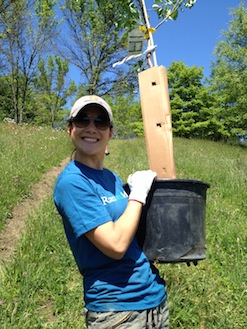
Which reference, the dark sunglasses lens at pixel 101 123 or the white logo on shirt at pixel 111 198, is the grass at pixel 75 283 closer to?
the white logo on shirt at pixel 111 198

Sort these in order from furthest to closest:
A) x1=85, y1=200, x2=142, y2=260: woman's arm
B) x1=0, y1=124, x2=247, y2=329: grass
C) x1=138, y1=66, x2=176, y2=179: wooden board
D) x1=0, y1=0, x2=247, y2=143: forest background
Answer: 1. x1=0, y1=0, x2=247, y2=143: forest background
2. x1=0, y1=124, x2=247, y2=329: grass
3. x1=138, y1=66, x2=176, y2=179: wooden board
4. x1=85, y1=200, x2=142, y2=260: woman's arm

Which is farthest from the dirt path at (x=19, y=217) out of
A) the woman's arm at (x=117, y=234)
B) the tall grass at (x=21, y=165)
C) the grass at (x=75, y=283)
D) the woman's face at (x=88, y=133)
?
the woman's arm at (x=117, y=234)

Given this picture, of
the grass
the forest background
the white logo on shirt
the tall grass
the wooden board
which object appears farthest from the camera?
the forest background

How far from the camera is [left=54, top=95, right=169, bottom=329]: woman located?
57.8 inches

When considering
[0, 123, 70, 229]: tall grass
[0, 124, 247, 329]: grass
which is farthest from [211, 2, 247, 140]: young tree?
[0, 124, 247, 329]: grass

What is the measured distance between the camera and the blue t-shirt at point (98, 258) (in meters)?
1.49

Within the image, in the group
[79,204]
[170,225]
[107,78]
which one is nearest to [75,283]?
[170,225]

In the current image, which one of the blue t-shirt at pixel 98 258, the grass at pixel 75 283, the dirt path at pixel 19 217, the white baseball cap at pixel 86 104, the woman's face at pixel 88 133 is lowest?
the grass at pixel 75 283

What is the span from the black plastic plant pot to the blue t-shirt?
16 cm

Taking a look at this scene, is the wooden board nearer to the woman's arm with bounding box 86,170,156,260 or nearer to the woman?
the woman

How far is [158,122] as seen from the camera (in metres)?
2.12

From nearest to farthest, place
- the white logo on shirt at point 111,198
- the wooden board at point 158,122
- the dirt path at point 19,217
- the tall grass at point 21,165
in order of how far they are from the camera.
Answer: the white logo on shirt at point 111,198 < the wooden board at point 158,122 < the dirt path at point 19,217 < the tall grass at point 21,165

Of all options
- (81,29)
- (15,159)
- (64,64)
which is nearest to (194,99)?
(64,64)

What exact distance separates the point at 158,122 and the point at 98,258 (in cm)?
93
